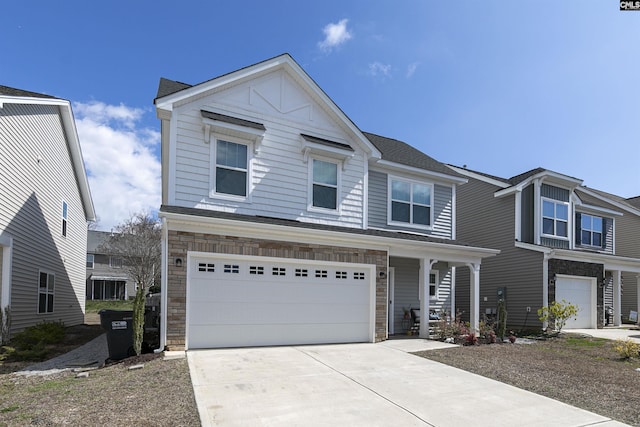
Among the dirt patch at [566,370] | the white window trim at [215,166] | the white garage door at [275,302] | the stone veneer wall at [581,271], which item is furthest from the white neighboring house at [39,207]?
the stone veneer wall at [581,271]

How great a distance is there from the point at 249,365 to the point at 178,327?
2091 mm

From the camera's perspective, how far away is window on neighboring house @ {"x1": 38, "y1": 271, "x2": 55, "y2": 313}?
46.8 ft

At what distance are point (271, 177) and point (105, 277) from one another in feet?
107

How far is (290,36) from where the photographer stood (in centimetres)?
1385

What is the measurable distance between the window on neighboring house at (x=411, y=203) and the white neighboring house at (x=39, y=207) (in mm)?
11555

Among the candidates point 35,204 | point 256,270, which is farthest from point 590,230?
point 35,204

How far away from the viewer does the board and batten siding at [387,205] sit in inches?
547

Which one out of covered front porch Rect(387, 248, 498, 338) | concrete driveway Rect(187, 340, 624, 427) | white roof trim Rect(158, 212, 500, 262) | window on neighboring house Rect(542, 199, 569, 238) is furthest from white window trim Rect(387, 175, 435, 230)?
window on neighboring house Rect(542, 199, 569, 238)

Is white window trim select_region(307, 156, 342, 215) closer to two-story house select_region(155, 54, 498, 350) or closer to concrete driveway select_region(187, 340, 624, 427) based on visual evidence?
two-story house select_region(155, 54, 498, 350)

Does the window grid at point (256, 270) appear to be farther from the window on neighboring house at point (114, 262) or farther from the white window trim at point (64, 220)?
the window on neighboring house at point (114, 262)

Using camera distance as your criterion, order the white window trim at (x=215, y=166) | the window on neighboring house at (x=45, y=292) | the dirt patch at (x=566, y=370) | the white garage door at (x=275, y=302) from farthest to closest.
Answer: the window on neighboring house at (x=45, y=292) → the white window trim at (x=215, y=166) → the white garage door at (x=275, y=302) → the dirt patch at (x=566, y=370)

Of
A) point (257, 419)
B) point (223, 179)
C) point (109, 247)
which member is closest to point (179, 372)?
point (257, 419)

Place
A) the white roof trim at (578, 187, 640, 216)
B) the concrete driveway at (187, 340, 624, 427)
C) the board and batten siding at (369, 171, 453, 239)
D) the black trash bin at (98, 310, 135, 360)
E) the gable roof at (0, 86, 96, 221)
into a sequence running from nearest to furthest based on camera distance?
the concrete driveway at (187, 340, 624, 427) < the black trash bin at (98, 310, 135, 360) < the gable roof at (0, 86, 96, 221) < the board and batten siding at (369, 171, 453, 239) < the white roof trim at (578, 187, 640, 216)

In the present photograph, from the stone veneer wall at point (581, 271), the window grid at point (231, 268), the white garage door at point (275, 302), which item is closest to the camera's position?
the white garage door at point (275, 302)
